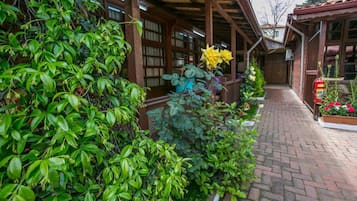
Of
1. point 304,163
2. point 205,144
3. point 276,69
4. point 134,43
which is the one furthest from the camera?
point 276,69

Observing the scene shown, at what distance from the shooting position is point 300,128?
13.8 ft

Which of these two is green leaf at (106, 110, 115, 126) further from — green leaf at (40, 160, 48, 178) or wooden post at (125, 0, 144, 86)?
wooden post at (125, 0, 144, 86)

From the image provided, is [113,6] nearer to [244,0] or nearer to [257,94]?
[244,0]

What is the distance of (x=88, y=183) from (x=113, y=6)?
11.0 feet

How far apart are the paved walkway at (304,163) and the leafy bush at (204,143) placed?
1.13ft

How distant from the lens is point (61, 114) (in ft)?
2.72

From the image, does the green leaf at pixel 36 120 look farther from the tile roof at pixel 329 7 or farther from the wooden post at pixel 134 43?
the tile roof at pixel 329 7

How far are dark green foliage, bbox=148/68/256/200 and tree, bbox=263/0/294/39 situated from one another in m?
25.7

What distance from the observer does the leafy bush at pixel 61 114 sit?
27.9 inches

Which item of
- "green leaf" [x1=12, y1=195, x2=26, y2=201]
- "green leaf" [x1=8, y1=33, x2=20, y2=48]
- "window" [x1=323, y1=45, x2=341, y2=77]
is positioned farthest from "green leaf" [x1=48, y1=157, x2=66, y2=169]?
"window" [x1=323, y1=45, x2=341, y2=77]

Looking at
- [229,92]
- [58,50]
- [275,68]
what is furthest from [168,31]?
[275,68]

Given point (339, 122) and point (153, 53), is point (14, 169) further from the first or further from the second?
point (339, 122)

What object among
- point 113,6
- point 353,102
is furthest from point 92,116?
point 353,102

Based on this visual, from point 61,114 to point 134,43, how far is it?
1.09m
